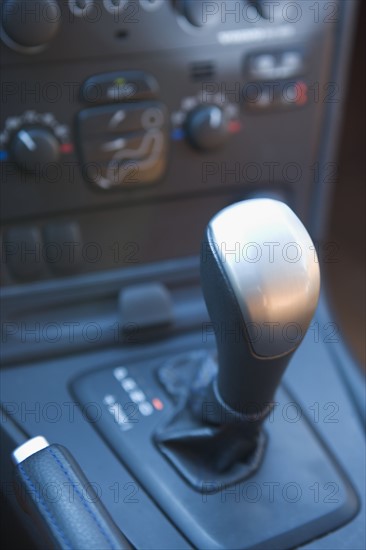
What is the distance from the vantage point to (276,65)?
67 cm

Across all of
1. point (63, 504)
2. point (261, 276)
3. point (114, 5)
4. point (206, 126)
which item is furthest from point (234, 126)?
point (63, 504)

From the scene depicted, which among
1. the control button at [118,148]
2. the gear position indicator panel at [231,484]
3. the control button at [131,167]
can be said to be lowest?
the gear position indicator panel at [231,484]

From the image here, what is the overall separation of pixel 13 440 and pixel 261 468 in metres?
0.21

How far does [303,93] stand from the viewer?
69cm

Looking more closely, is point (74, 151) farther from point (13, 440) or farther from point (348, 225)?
point (348, 225)

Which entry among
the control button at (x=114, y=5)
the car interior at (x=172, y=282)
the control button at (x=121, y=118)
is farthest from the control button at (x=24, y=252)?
the control button at (x=114, y=5)

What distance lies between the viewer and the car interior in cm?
49

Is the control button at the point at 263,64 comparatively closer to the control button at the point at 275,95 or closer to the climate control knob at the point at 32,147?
the control button at the point at 275,95

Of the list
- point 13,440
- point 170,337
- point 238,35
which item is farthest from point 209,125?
point 13,440

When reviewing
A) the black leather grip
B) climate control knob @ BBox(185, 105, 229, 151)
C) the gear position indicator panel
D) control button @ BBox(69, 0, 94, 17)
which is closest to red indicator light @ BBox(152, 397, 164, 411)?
the gear position indicator panel

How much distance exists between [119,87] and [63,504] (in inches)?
13.9

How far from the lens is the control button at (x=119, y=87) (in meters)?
0.61

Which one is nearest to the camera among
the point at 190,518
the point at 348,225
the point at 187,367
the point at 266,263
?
the point at 266,263

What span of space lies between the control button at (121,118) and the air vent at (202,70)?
4 centimetres
